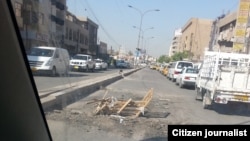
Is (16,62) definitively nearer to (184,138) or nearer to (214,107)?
(184,138)

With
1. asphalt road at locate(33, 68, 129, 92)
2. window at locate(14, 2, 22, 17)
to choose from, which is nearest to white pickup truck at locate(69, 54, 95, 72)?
asphalt road at locate(33, 68, 129, 92)

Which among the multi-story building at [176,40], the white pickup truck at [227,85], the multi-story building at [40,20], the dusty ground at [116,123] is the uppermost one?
the multi-story building at [176,40]

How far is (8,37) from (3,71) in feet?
0.92

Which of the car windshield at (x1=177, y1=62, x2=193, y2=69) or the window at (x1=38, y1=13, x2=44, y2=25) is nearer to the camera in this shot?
the window at (x1=38, y1=13, x2=44, y2=25)

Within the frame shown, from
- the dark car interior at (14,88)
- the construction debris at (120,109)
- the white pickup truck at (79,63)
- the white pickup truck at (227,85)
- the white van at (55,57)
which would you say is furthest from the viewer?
the white pickup truck at (227,85)

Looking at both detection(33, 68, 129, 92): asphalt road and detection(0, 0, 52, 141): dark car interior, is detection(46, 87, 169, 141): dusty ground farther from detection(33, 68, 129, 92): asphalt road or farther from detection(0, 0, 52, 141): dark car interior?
detection(0, 0, 52, 141): dark car interior

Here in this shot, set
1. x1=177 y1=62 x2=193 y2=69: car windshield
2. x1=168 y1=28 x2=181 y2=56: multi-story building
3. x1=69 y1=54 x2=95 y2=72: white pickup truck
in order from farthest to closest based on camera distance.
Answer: x1=177 y1=62 x2=193 y2=69: car windshield → x1=168 y1=28 x2=181 y2=56: multi-story building → x1=69 y1=54 x2=95 y2=72: white pickup truck

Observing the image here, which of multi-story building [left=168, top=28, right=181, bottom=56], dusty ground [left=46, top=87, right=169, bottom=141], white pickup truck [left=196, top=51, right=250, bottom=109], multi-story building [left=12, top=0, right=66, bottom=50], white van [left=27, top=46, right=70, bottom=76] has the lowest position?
dusty ground [left=46, top=87, right=169, bottom=141]

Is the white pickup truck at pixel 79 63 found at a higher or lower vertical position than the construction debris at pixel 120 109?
higher

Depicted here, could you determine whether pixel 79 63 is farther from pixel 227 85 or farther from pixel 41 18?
pixel 41 18

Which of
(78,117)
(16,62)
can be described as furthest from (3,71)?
(78,117)

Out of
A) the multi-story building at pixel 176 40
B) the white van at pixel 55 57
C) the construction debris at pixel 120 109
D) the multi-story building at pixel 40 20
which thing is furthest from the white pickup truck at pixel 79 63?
the multi-story building at pixel 176 40

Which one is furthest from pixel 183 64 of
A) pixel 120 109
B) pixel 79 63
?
pixel 120 109

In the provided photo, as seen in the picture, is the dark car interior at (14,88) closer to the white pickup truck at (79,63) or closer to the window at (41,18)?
the window at (41,18)
